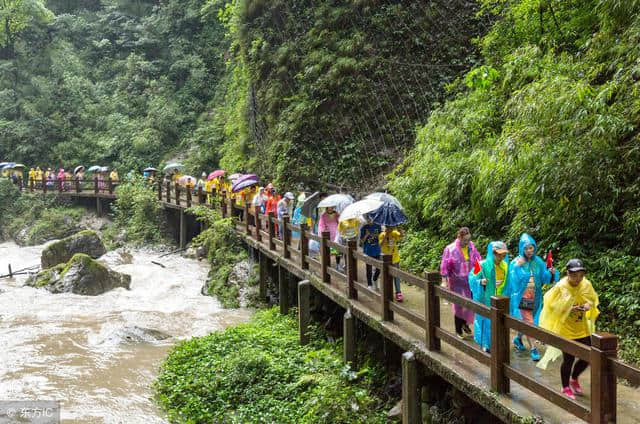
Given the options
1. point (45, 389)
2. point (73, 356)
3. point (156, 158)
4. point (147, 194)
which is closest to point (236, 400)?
point (45, 389)

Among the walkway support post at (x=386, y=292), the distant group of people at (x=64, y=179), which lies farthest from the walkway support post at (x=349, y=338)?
the distant group of people at (x=64, y=179)

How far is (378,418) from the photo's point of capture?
765 centimetres

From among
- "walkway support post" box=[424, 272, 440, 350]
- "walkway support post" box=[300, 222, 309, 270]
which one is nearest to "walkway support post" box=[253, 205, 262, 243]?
"walkway support post" box=[300, 222, 309, 270]

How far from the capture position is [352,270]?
30.7 feet

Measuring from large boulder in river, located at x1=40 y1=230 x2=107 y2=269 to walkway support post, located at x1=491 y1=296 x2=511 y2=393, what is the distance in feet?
62.1

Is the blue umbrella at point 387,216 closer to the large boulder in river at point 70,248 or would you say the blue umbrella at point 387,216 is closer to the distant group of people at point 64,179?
the large boulder in river at point 70,248

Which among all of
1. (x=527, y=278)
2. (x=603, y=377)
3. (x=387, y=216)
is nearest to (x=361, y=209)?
(x=387, y=216)

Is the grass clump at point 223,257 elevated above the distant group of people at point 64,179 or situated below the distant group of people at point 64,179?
below

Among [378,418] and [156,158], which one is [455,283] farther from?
[156,158]

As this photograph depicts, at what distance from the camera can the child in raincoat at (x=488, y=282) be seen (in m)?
6.67

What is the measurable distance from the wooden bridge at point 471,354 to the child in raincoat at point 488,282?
0.31 metres

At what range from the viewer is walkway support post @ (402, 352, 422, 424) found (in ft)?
22.6

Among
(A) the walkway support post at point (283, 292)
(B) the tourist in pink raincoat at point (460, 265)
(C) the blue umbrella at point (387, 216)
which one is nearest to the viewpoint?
(B) the tourist in pink raincoat at point (460, 265)

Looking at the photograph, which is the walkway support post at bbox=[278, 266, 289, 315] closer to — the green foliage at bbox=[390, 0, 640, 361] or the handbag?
the green foliage at bbox=[390, 0, 640, 361]
